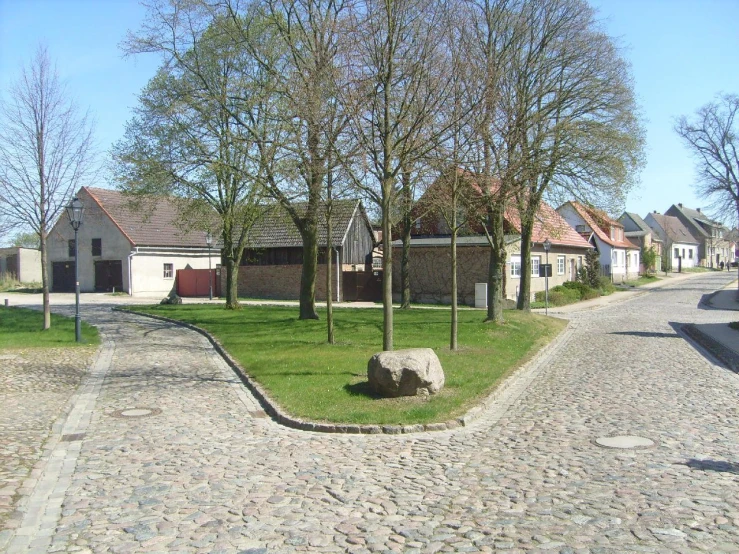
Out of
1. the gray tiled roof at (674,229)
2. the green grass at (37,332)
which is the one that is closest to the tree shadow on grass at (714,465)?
the green grass at (37,332)

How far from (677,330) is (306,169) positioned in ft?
49.9

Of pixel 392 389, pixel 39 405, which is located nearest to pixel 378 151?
pixel 392 389

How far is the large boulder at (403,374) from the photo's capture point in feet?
33.6

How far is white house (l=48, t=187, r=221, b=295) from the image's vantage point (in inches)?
1593

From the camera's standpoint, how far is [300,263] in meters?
36.9

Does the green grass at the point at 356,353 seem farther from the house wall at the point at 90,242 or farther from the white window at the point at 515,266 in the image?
the house wall at the point at 90,242

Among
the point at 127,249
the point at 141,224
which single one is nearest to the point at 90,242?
the point at 141,224

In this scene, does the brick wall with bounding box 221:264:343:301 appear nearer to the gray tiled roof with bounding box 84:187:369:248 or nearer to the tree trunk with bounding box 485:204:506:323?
the gray tiled roof with bounding box 84:187:369:248

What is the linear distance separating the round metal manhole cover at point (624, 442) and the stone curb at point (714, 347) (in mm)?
7315

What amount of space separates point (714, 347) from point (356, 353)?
10.2 m

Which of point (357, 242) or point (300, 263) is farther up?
point (357, 242)

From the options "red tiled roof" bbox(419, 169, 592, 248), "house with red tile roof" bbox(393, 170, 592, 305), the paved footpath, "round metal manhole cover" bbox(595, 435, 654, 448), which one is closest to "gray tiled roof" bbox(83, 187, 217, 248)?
"house with red tile roof" bbox(393, 170, 592, 305)

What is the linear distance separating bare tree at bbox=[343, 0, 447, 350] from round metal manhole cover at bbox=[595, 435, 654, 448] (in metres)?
4.65

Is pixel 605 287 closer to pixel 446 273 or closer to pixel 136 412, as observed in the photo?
pixel 446 273
